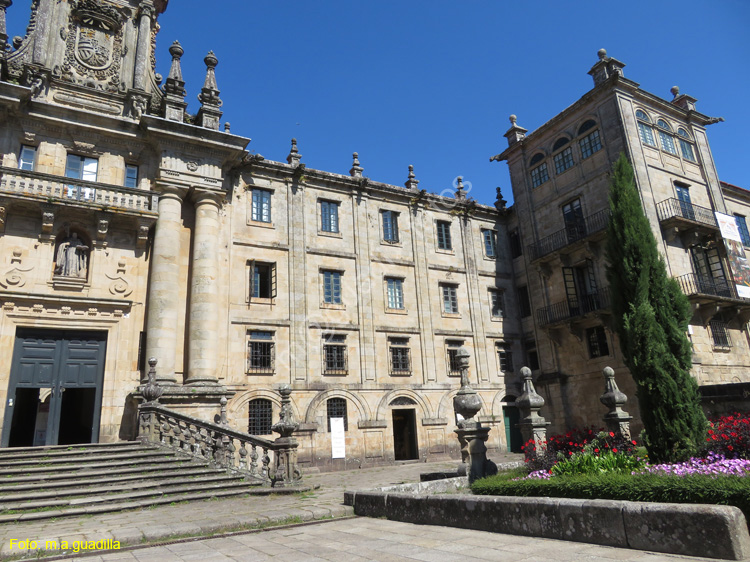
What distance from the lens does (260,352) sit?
2178 cm

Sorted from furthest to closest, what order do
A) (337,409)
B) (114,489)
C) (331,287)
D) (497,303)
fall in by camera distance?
(497,303)
(331,287)
(337,409)
(114,489)

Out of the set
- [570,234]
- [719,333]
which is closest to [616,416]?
[719,333]

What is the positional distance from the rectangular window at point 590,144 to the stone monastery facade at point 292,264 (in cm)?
12

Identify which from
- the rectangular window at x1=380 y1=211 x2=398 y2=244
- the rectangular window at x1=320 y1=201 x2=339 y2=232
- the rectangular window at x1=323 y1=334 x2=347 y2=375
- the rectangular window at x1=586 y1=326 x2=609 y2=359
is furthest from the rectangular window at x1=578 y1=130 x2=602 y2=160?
the rectangular window at x1=323 y1=334 x2=347 y2=375

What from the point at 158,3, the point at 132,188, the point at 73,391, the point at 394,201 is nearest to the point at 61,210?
the point at 132,188

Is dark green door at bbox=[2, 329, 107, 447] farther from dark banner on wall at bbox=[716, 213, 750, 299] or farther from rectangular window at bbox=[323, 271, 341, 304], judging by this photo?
dark banner on wall at bbox=[716, 213, 750, 299]

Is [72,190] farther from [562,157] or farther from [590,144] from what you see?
[590,144]

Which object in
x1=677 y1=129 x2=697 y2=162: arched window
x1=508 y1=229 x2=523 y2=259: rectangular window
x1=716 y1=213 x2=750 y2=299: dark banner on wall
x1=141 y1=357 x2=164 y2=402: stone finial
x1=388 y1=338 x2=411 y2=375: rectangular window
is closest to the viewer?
x1=141 y1=357 x2=164 y2=402: stone finial

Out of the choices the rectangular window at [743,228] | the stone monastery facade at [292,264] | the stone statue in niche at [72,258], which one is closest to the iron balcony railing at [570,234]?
the stone monastery facade at [292,264]

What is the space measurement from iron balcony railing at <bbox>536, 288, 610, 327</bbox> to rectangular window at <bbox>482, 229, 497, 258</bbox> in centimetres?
443

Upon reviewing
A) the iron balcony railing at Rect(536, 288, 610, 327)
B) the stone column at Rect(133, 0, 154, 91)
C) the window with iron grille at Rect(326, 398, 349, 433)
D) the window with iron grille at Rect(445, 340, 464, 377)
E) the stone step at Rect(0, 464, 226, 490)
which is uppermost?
the stone column at Rect(133, 0, 154, 91)

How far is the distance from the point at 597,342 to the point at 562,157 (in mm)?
10084

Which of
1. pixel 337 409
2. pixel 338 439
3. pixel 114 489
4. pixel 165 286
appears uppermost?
pixel 165 286

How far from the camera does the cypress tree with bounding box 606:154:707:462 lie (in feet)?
39.7
